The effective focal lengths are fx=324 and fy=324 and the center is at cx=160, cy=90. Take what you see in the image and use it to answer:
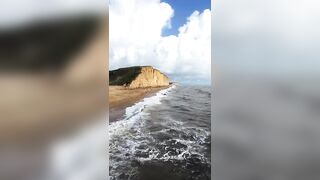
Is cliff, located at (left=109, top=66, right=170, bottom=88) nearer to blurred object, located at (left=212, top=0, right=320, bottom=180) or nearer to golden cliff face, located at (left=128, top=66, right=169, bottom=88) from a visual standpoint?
golden cliff face, located at (left=128, top=66, right=169, bottom=88)

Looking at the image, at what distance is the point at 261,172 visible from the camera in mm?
1552

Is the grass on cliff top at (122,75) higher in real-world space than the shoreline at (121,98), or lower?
higher

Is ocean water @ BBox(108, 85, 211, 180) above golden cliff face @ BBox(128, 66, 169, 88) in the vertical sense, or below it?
below

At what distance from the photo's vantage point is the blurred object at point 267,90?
148cm

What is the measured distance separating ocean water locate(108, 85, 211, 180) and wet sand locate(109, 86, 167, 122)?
0.03 m

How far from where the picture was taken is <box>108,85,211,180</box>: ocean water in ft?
5.48

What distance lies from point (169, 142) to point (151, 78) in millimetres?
349

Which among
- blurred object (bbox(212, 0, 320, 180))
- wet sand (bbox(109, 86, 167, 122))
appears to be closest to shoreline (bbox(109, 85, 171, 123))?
wet sand (bbox(109, 86, 167, 122))

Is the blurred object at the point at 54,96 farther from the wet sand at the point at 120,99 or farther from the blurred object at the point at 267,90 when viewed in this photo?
the blurred object at the point at 267,90

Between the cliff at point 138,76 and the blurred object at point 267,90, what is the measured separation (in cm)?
31

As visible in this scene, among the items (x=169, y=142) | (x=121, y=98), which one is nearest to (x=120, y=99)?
(x=121, y=98)

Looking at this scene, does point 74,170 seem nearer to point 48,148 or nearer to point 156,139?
point 48,148

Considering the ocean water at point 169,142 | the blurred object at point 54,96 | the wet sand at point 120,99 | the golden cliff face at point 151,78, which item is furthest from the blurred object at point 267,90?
the blurred object at point 54,96

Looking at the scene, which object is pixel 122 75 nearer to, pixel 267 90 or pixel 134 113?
pixel 134 113
